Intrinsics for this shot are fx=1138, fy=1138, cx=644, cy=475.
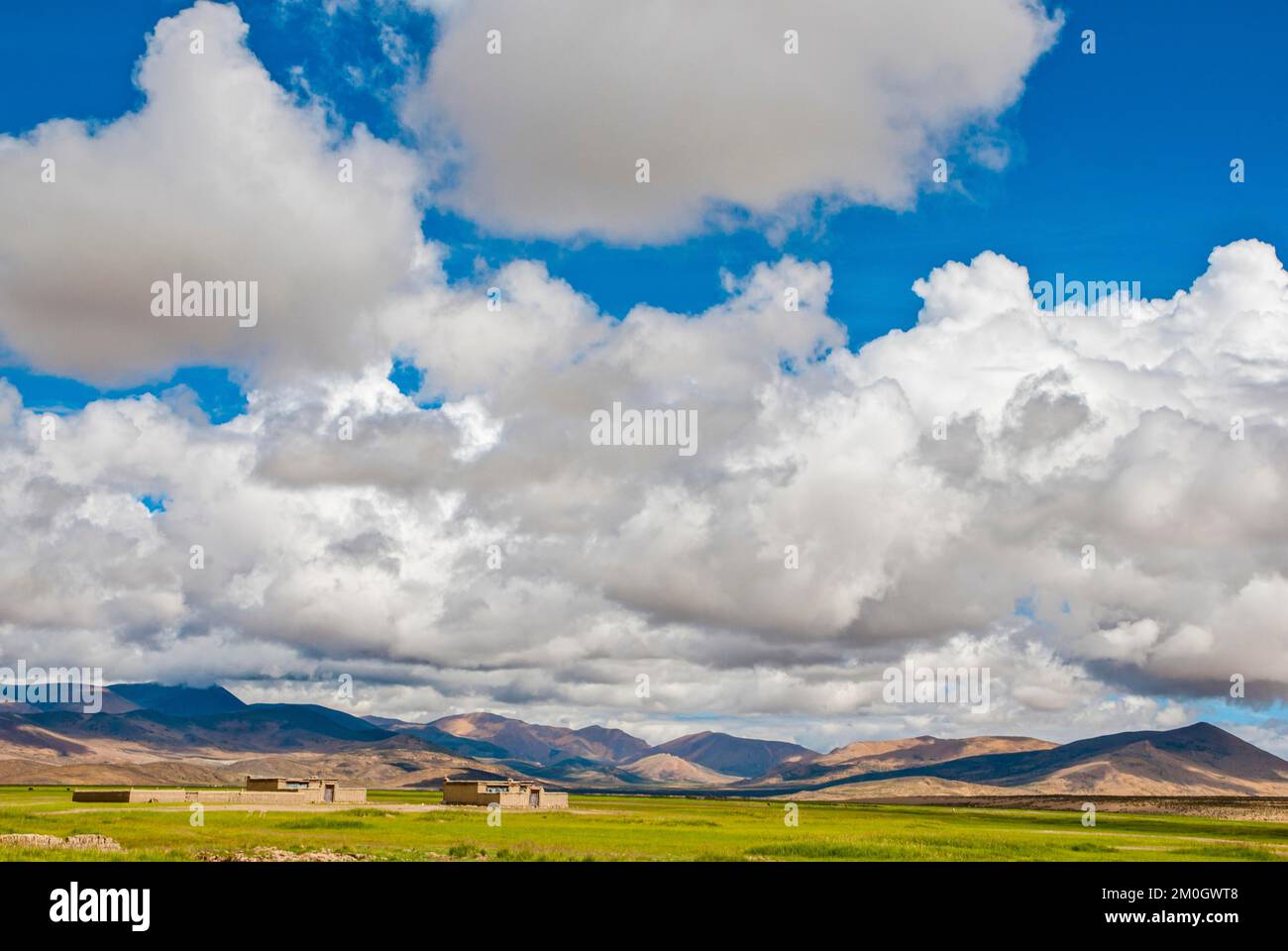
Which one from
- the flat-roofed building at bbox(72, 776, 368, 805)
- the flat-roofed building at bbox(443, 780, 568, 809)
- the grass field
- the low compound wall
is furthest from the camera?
the flat-roofed building at bbox(443, 780, 568, 809)

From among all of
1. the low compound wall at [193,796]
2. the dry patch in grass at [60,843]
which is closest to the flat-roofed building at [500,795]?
the low compound wall at [193,796]

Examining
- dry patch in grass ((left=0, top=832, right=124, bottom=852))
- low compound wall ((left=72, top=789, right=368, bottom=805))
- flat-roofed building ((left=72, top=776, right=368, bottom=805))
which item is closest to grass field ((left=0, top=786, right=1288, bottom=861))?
dry patch in grass ((left=0, top=832, right=124, bottom=852))

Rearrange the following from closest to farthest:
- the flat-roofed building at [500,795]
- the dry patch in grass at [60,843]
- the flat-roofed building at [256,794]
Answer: the dry patch in grass at [60,843], the flat-roofed building at [256,794], the flat-roofed building at [500,795]

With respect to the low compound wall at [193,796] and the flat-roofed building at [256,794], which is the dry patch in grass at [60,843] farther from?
the flat-roofed building at [256,794]

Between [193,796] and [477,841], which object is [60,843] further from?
[193,796]

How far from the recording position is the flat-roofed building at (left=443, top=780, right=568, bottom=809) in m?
172

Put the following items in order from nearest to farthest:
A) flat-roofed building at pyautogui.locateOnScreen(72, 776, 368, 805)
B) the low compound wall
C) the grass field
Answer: the grass field < the low compound wall < flat-roofed building at pyautogui.locateOnScreen(72, 776, 368, 805)

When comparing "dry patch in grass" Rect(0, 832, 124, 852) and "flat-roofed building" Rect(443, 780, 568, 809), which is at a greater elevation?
"dry patch in grass" Rect(0, 832, 124, 852)

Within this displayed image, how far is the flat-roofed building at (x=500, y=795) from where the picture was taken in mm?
172375

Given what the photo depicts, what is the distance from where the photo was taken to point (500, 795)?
170 meters

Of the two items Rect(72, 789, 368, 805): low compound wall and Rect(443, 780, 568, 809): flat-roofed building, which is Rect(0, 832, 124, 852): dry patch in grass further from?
Rect(443, 780, 568, 809): flat-roofed building

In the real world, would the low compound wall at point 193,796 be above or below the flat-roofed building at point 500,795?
above

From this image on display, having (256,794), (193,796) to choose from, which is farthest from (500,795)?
(193,796)
